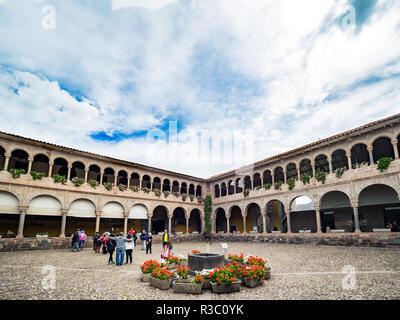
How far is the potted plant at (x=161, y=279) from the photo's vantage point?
22.5ft

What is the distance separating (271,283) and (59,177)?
17744 millimetres

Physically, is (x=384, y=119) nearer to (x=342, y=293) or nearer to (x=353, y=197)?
(x=353, y=197)

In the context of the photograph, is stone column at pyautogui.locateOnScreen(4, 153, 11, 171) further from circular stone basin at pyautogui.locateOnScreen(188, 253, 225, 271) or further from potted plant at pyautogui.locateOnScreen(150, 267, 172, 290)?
circular stone basin at pyautogui.locateOnScreen(188, 253, 225, 271)

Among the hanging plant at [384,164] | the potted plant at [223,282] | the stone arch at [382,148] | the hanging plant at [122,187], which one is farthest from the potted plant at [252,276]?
the hanging plant at [122,187]

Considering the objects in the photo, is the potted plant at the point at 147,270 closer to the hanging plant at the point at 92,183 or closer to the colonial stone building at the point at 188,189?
the colonial stone building at the point at 188,189

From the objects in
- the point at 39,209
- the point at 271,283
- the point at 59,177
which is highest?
the point at 59,177

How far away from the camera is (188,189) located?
94.5 feet

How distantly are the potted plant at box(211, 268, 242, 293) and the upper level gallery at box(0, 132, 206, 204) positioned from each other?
16938mm

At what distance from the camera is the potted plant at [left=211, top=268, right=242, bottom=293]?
644 cm

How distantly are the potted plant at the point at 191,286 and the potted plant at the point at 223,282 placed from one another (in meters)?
0.35

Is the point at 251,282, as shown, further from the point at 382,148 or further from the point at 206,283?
the point at 382,148

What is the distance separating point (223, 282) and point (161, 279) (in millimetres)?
1777

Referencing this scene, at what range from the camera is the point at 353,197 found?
17109 millimetres
